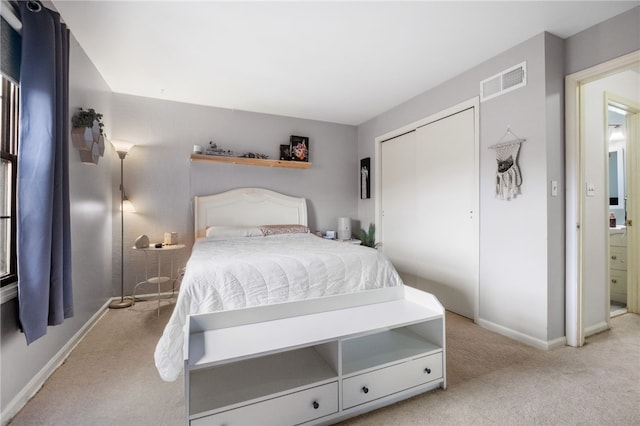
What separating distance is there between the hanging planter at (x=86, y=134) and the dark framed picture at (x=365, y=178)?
10.7 feet

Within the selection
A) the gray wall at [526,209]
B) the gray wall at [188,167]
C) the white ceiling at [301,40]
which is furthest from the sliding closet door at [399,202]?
the gray wall at [526,209]

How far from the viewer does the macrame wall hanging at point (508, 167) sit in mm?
2459

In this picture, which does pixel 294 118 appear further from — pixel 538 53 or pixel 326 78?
pixel 538 53

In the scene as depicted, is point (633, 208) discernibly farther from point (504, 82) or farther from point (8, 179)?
point (8, 179)

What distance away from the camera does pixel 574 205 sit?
2328 mm

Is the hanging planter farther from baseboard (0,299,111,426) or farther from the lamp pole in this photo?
baseboard (0,299,111,426)

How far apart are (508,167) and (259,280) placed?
86.4 inches

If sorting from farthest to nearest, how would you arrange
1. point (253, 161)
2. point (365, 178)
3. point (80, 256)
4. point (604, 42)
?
point (365, 178)
point (253, 161)
point (80, 256)
point (604, 42)

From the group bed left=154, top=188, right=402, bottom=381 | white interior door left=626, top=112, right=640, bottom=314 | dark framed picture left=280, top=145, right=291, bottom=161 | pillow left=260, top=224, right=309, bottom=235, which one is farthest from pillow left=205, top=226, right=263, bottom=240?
white interior door left=626, top=112, right=640, bottom=314

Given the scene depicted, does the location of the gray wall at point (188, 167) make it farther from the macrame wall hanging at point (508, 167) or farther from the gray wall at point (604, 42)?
the gray wall at point (604, 42)

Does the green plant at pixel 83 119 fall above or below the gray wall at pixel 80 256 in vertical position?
above

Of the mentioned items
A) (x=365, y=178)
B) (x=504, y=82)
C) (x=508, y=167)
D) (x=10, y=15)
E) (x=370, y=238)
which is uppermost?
(x=504, y=82)

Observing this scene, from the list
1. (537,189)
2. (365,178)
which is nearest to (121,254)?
(365,178)

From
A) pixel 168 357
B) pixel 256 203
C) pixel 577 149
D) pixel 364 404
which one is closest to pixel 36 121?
pixel 168 357
